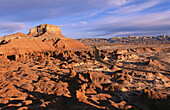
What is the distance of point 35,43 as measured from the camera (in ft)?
285

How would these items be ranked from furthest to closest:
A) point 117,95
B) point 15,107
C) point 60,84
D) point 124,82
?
point 124,82
point 60,84
point 117,95
point 15,107

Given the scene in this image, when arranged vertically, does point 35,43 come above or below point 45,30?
below

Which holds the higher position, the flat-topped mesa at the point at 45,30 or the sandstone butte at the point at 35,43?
the flat-topped mesa at the point at 45,30

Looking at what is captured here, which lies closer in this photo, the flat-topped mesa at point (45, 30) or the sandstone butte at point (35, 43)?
the sandstone butte at point (35, 43)

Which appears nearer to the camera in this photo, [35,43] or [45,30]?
[35,43]

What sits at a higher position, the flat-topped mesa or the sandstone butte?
the flat-topped mesa

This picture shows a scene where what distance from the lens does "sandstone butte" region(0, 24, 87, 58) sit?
62.0 metres

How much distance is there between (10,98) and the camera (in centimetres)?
1852

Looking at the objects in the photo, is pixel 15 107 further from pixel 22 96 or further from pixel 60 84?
pixel 60 84

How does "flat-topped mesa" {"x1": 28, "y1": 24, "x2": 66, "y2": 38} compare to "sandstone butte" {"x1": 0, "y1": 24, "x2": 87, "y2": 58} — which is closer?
"sandstone butte" {"x1": 0, "y1": 24, "x2": 87, "y2": 58}

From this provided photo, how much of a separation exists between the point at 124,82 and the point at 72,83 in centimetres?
1039

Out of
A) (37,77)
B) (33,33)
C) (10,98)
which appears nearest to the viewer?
(10,98)

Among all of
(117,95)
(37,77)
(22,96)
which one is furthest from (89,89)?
(37,77)

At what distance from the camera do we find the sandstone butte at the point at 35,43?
6205cm
